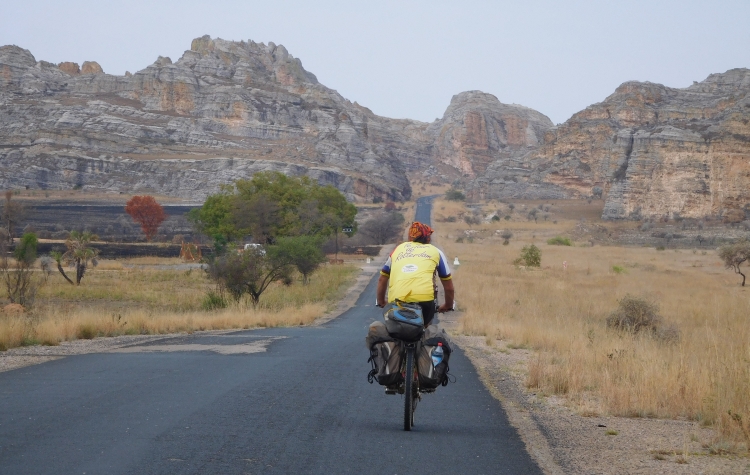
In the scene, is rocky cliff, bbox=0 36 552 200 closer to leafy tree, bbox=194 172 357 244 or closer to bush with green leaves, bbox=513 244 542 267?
leafy tree, bbox=194 172 357 244

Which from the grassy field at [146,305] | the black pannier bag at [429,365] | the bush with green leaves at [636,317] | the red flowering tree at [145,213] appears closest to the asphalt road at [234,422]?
the black pannier bag at [429,365]

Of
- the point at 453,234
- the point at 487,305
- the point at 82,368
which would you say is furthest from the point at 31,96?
the point at 82,368

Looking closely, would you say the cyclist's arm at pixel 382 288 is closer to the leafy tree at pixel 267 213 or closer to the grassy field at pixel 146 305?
the grassy field at pixel 146 305

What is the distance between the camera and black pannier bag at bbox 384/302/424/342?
7660 mm

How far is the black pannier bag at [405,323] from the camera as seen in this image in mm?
7660

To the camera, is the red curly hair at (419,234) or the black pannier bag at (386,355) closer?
the black pannier bag at (386,355)

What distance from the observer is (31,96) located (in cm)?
15225

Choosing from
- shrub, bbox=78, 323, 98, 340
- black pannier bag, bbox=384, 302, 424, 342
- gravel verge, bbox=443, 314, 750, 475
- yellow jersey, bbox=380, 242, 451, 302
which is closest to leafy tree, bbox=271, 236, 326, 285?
shrub, bbox=78, 323, 98, 340

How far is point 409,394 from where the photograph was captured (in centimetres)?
747

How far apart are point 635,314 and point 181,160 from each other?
11171cm

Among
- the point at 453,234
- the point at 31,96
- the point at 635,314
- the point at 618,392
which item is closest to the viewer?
the point at 618,392

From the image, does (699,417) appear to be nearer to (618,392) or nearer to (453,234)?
(618,392)

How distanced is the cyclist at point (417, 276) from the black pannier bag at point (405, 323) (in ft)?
0.48

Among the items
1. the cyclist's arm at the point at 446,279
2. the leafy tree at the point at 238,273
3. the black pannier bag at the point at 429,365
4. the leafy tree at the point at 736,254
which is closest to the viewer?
the black pannier bag at the point at 429,365
